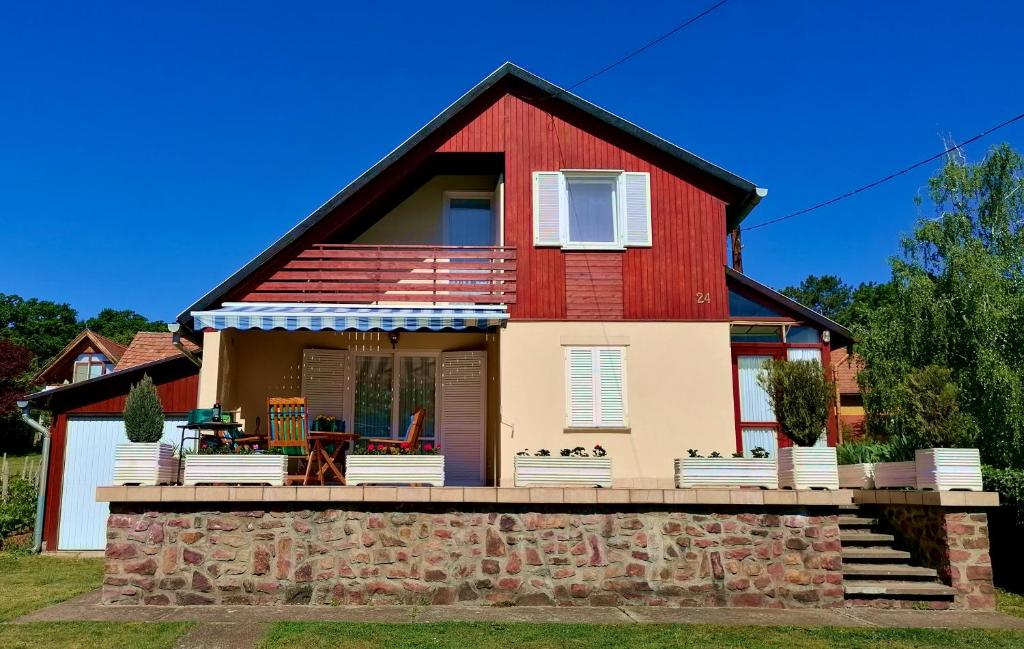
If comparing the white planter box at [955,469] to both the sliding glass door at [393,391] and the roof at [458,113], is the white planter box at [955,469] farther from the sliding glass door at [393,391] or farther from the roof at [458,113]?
the sliding glass door at [393,391]

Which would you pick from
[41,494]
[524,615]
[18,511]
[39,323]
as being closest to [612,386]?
[524,615]

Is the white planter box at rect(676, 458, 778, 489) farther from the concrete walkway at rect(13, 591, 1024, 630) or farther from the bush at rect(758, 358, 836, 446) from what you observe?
the concrete walkway at rect(13, 591, 1024, 630)

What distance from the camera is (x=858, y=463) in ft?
55.7

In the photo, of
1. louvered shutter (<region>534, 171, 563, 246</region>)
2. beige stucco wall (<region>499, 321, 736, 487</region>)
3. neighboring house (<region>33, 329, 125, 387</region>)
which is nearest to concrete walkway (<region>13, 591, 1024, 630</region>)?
beige stucco wall (<region>499, 321, 736, 487</region>)

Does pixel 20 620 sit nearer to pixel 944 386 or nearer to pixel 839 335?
pixel 944 386

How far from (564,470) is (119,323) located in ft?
280

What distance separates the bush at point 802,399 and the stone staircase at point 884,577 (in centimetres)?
204

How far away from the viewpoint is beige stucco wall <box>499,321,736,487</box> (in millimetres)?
15164

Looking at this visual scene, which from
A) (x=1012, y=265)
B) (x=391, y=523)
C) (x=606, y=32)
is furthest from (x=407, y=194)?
(x=1012, y=265)

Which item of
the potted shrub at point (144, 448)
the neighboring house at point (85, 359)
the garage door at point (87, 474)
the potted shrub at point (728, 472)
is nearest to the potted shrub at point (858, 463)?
the potted shrub at point (728, 472)

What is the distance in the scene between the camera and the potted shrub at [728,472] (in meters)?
12.5

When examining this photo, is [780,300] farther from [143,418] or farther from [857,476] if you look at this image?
[143,418]

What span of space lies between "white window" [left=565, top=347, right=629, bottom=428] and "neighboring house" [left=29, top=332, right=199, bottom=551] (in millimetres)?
10067

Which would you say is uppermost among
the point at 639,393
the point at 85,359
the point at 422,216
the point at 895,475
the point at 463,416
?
the point at 422,216
